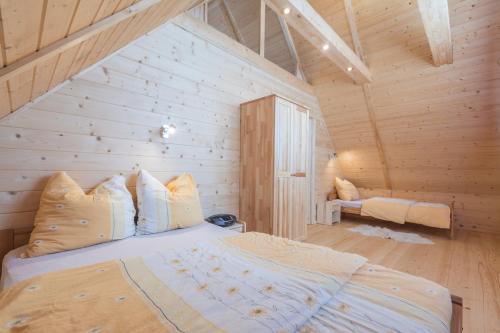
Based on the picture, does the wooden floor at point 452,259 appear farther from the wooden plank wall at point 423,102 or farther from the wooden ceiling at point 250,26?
the wooden ceiling at point 250,26

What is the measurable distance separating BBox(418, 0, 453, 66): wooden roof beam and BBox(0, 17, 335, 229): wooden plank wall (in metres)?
1.88

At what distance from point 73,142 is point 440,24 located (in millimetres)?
3640

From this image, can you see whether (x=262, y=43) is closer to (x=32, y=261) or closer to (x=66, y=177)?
(x=66, y=177)

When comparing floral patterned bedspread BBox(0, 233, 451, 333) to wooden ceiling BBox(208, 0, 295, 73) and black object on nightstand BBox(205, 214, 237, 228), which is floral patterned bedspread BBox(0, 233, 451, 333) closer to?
black object on nightstand BBox(205, 214, 237, 228)

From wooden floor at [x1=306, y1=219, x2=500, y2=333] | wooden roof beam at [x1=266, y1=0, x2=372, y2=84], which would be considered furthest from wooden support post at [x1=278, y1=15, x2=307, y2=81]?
wooden floor at [x1=306, y1=219, x2=500, y2=333]

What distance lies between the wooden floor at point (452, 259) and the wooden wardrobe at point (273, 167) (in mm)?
923

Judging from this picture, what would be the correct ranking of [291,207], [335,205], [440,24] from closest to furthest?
[440,24], [291,207], [335,205]

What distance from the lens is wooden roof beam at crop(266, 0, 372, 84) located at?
205cm

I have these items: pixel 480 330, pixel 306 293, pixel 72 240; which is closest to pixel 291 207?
pixel 480 330

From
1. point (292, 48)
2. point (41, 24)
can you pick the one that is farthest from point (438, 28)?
point (41, 24)

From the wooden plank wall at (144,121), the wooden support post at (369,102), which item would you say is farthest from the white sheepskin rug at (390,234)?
the wooden plank wall at (144,121)

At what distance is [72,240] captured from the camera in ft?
4.72

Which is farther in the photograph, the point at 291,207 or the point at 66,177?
the point at 291,207

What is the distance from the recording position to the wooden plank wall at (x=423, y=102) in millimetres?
2830
